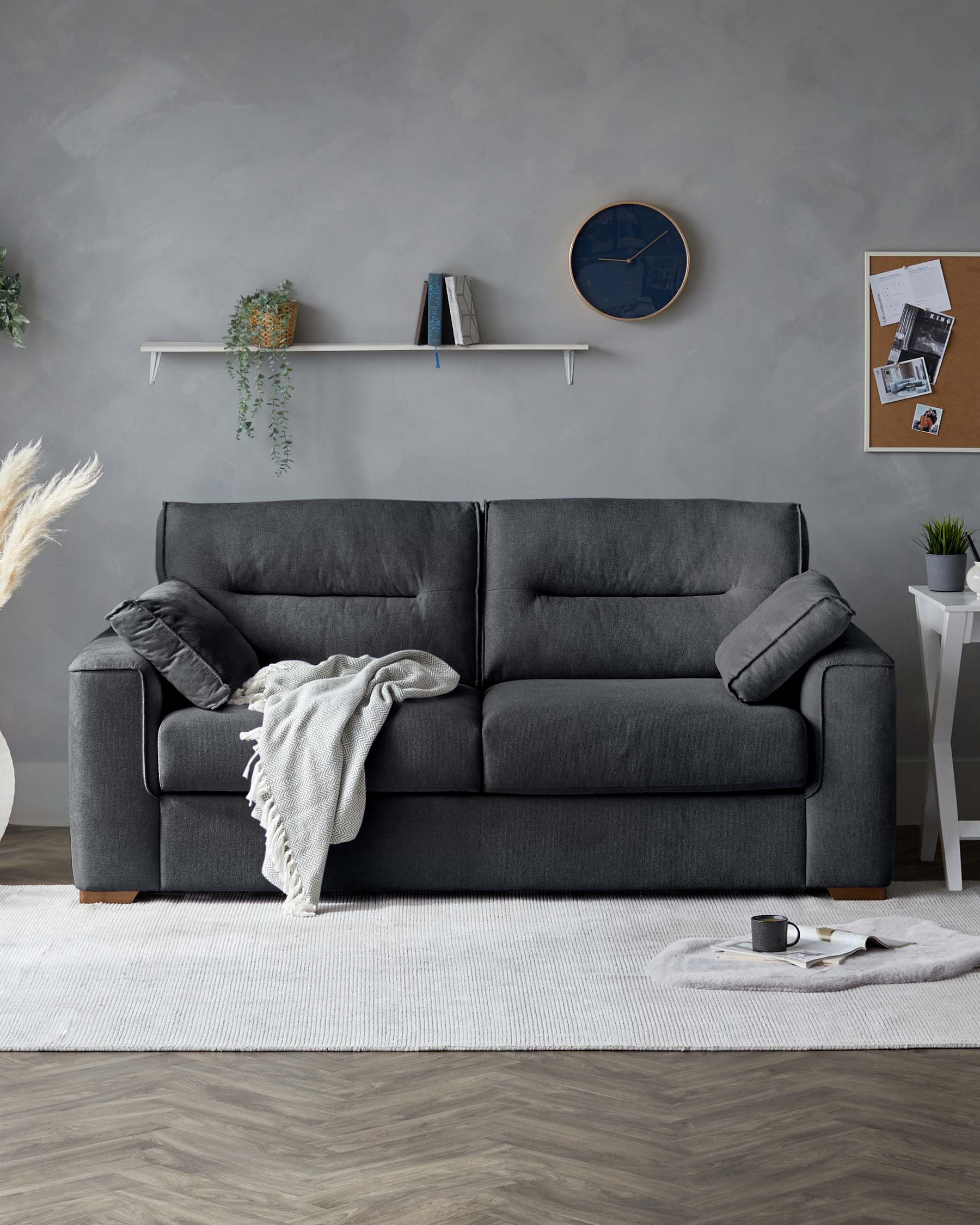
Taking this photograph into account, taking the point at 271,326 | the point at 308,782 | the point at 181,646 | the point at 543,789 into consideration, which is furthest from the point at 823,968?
the point at 271,326

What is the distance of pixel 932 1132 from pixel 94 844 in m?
1.95

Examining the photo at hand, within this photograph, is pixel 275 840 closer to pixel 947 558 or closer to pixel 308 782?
pixel 308 782

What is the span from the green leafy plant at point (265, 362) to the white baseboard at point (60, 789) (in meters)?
1.23

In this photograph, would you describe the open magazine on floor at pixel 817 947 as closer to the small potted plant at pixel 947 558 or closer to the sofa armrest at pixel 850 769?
the sofa armrest at pixel 850 769

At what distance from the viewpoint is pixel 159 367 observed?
152 inches

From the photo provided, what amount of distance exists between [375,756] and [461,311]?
155cm

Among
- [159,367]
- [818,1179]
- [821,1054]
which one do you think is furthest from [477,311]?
[818,1179]

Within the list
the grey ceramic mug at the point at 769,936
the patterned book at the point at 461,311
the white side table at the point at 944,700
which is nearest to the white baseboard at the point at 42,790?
the patterned book at the point at 461,311

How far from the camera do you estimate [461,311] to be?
374 cm

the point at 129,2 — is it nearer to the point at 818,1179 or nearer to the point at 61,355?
the point at 61,355

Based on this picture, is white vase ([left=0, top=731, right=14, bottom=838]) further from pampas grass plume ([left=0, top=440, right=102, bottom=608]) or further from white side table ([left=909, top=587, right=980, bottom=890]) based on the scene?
white side table ([left=909, top=587, right=980, bottom=890])

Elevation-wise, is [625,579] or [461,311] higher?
[461,311]

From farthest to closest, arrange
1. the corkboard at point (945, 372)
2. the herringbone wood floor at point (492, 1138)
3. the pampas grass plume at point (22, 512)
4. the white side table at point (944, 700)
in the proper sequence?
the corkboard at point (945, 372) < the pampas grass plume at point (22, 512) < the white side table at point (944, 700) < the herringbone wood floor at point (492, 1138)

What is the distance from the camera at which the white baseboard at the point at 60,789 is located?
3.89m
